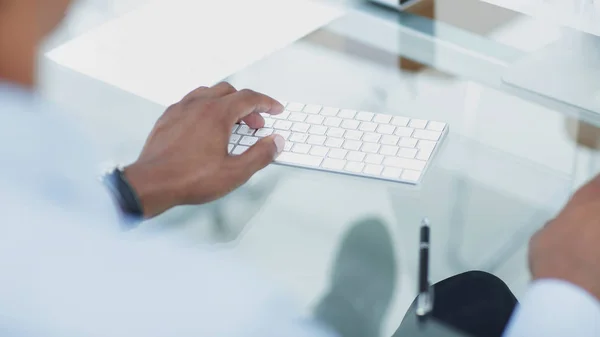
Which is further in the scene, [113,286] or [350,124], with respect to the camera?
[350,124]

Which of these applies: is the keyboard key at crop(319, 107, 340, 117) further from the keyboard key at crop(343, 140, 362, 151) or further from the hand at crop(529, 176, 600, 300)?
the hand at crop(529, 176, 600, 300)

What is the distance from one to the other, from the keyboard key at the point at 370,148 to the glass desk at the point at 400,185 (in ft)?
0.12

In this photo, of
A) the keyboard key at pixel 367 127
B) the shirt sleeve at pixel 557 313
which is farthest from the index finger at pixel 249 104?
the shirt sleeve at pixel 557 313

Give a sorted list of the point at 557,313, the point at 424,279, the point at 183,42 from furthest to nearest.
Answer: the point at 183,42
the point at 424,279
the point at 557,313

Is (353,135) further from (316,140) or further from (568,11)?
(568,11)

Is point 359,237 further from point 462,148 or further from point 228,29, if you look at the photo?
point 228,29

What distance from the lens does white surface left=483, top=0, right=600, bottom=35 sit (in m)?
0.90

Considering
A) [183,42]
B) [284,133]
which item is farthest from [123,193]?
[183,42]

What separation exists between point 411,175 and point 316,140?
0.13m

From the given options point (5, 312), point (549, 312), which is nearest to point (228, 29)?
point (5, 312)

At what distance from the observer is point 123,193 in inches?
31.9

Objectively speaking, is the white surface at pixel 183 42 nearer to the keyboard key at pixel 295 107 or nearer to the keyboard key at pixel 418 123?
the keyboard key at pixel 295 107

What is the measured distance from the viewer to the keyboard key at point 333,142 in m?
0.88

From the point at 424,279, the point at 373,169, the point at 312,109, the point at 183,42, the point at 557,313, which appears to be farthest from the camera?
the point at 183,42
